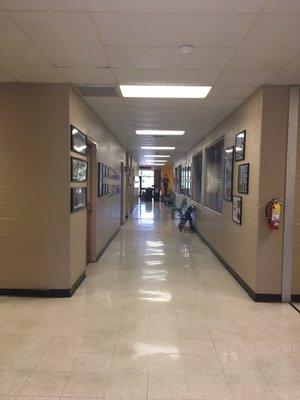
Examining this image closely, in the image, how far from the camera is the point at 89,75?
368 centimetres

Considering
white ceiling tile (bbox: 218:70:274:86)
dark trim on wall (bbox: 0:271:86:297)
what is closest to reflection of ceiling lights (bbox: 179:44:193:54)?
white ceiling tile (bbox: 218:70:274:86)

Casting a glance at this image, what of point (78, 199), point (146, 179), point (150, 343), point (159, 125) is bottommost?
point (150, 343)

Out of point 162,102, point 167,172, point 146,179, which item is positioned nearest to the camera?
point 162,102

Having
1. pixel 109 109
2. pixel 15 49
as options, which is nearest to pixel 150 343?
pixel 15 49

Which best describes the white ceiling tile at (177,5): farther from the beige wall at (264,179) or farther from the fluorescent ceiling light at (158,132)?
the fluorescent ceiling light at (158,132)

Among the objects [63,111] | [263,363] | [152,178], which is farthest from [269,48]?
[152,178]

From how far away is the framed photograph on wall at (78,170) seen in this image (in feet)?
13.6

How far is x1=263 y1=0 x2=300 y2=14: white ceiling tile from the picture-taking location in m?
2.18

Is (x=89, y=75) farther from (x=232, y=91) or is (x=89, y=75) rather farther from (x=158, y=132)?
(x=158, y=132)

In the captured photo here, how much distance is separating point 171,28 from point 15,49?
1479 millimetres

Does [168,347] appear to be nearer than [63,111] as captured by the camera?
Yes

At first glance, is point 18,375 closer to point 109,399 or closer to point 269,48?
point 109,399

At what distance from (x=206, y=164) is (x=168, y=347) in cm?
597

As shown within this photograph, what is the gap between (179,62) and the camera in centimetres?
325
